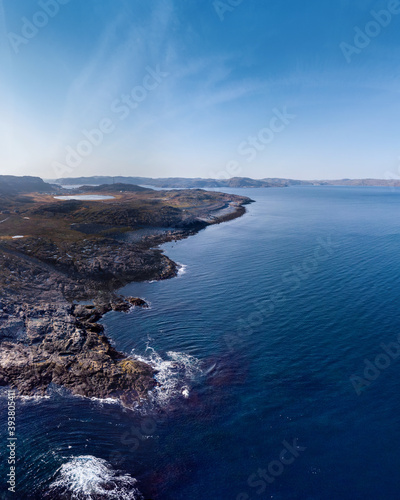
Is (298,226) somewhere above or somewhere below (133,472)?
above

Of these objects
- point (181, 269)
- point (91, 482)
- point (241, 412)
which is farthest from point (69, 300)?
point (241, 412)

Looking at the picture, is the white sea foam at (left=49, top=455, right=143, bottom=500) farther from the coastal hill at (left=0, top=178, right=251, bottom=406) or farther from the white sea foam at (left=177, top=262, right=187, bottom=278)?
the white sea foam at (left=177, top=262, right=187, bottom=278)

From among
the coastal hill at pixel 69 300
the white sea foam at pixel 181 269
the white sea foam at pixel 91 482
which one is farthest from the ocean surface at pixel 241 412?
the white sea foam at pixel 181 269

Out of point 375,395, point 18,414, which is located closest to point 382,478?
point 375,395

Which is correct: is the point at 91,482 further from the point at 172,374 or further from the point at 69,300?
the point at 69,300

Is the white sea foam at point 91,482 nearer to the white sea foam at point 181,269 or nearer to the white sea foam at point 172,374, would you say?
the white sea foam at point 172,374

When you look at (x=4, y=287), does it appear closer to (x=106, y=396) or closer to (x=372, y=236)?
(x=106, y=396)

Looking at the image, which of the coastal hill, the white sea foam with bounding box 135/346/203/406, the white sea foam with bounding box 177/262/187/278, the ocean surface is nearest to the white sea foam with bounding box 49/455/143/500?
the ocean surface
